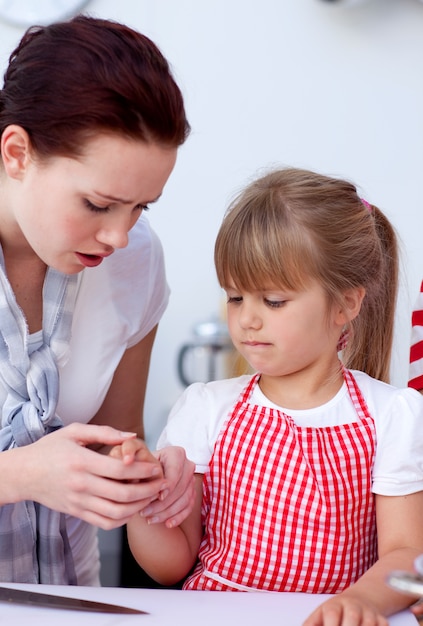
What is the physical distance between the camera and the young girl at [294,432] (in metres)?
1.02

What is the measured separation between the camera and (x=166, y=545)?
1.04 meters

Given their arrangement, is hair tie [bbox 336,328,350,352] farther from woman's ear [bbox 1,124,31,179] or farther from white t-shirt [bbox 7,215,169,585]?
woman's ear [bbox 1,124,31,179]

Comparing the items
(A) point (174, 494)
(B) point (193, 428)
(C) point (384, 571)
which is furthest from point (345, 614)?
(B) point (193, 428)

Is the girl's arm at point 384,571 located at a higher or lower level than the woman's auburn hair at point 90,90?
lower

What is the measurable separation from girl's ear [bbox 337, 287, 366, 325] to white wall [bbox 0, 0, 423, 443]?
1.31 m

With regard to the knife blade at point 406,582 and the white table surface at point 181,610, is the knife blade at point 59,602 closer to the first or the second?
the white table surface at point 181,610

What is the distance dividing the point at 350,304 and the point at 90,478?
0.42m

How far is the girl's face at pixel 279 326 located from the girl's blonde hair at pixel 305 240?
14 millimetres

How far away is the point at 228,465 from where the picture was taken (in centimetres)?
107

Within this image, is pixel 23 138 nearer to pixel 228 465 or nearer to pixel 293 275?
pixel 293 275

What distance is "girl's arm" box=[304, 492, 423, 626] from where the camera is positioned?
2.69 feet

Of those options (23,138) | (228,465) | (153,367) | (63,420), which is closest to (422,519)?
(228,465)

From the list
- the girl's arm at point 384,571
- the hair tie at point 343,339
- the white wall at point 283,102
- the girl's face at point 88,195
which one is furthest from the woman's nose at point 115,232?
the white wall at point 283,102

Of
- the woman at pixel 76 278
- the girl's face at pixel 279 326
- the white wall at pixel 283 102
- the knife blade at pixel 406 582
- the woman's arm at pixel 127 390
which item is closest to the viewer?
the knife blade at pixel 406 582
